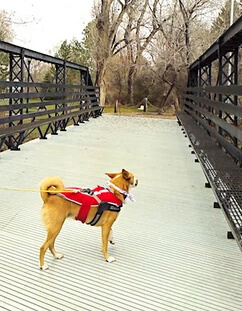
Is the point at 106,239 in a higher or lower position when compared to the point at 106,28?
lower

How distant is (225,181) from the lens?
3.17 m

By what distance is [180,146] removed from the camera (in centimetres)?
734

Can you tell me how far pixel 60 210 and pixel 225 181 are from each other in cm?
156

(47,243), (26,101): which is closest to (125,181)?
(47,243)

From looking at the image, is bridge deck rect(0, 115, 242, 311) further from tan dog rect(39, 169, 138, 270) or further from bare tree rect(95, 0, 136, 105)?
bare tree rect(95, 0, 136, 105)

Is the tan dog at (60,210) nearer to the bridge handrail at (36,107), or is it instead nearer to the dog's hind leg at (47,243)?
the dog's hind leg at (47,243)

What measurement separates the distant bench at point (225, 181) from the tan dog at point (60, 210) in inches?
26.2

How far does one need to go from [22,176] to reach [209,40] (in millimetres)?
16264

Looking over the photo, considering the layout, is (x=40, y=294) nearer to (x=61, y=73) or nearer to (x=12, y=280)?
(x=12, y=280)

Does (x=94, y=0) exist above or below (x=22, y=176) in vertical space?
above

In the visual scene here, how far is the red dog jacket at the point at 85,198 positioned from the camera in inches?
86.4

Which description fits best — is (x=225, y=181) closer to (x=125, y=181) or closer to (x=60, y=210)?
(x=125, y=181)

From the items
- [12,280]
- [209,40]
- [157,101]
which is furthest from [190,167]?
[157,101]

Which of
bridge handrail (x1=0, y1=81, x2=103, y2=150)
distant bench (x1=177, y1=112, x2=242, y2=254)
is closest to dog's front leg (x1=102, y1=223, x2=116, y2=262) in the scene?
distant bench (x1=177, y1=112, x2=242, y2=254)
